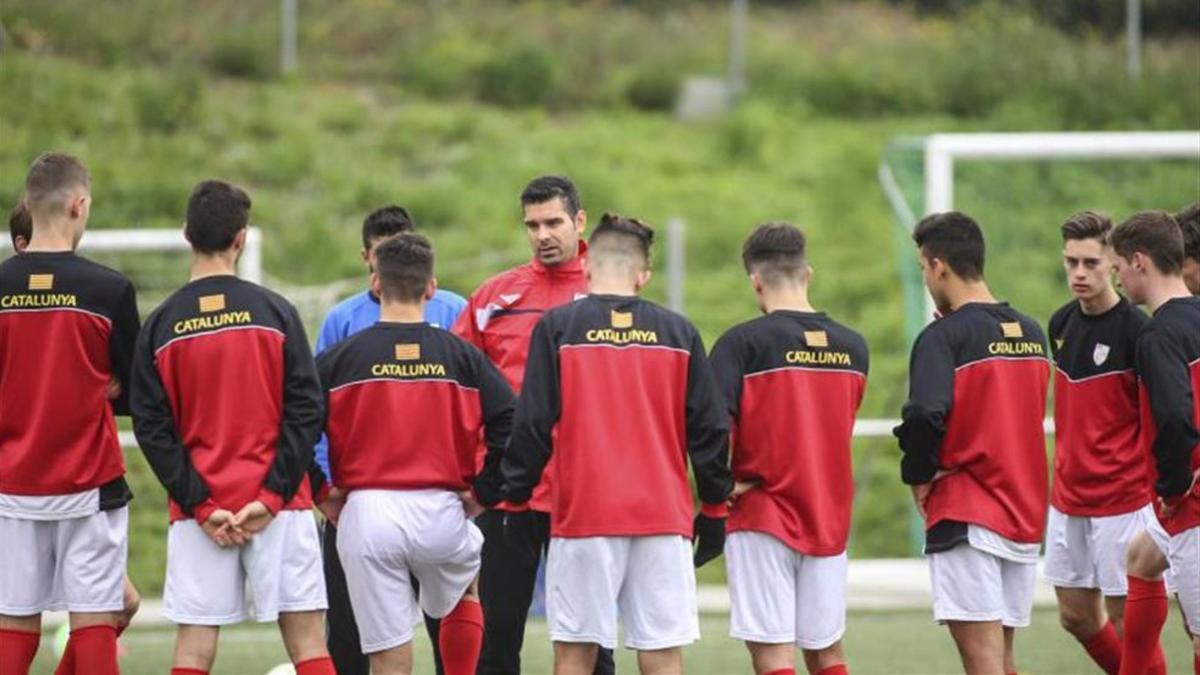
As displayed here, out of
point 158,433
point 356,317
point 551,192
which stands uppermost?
point 551,192

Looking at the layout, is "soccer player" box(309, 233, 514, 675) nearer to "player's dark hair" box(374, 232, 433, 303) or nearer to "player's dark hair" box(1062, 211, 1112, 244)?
"player's dark hair" box(374, 232, 433, 303)

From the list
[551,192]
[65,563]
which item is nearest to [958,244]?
[551,192]

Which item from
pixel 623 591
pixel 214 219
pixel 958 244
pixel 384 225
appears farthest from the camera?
pixel 384 225

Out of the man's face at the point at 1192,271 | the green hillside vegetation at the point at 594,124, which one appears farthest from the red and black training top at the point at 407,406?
the green hillside vegetation at the point at 594,124

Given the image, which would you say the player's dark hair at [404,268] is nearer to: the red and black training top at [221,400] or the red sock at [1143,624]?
the red and black training top at [221,400]

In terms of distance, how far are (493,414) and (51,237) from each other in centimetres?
178

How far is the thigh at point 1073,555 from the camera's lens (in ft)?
27.3

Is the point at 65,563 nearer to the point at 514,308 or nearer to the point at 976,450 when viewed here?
the point at 514,308

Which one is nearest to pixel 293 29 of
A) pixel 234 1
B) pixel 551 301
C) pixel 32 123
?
pixel 234 1

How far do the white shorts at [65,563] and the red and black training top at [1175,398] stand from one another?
155 inches

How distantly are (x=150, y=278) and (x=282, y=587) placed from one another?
33.6 feet

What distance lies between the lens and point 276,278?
59.7 feet

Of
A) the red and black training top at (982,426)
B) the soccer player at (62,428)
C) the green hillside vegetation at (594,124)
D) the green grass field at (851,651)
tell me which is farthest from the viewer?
the green hillside vegetation at (594,124)

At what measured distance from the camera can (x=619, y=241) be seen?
7242mm
